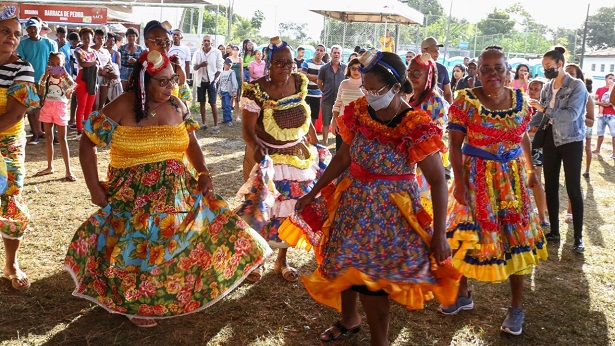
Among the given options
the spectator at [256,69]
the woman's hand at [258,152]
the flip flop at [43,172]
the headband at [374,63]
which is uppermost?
the spectator at [256,69]

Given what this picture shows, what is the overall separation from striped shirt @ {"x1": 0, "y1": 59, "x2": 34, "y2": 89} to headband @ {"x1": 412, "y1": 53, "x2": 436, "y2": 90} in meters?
3.24

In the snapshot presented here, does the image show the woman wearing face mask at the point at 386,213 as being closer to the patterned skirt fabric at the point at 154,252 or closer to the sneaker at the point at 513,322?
the patterned skirt fabric at the point at 154,252

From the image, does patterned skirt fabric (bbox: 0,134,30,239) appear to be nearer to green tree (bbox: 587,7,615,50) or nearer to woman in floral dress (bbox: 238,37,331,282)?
woman in floral dress (bbox: 238,37,331,282)

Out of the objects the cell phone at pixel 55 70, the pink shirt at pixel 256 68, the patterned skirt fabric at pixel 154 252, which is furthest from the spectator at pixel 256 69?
the patterned skirt fabric at pixel 154 252

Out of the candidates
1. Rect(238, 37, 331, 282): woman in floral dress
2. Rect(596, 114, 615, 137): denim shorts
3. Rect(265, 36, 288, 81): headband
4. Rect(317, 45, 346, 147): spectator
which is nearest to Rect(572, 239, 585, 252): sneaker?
Rect(238, 37, 331, 282): woman in floral dress

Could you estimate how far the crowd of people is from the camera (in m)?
3.33

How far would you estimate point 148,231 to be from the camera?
12.7 ft

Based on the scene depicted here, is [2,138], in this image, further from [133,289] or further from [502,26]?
[502,26]

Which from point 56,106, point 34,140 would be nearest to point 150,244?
point 56,106

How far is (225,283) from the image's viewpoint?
12.7 feet

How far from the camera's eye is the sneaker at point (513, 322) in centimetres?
423

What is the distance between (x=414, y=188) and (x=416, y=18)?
1636 cm

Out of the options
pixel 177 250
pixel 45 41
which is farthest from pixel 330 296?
pixel 45 41

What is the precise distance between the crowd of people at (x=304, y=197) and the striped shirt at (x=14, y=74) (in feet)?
0.04
